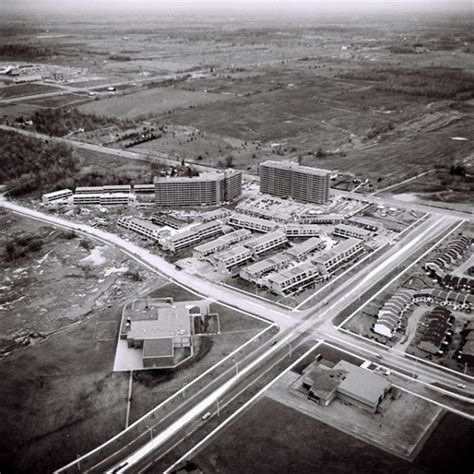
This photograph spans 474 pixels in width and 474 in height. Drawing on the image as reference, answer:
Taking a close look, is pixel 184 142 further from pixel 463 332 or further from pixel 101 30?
pixel 101 30

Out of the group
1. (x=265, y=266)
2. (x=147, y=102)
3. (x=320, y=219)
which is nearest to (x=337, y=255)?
(x=265, y=266)

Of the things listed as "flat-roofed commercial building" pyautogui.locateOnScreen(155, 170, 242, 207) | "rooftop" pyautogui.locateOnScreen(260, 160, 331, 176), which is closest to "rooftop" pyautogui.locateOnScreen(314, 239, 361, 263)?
"rooftop" pyautogui.locateOnScreen(260, 160, 331, 176)

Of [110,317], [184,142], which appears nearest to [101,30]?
[184,142]

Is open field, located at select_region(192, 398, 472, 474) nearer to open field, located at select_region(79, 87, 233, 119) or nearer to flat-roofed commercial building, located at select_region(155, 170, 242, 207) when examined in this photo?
flat-roofed commercial building, located at select_region(155, 170, 242, 207)

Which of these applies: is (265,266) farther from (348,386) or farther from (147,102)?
(147,102)

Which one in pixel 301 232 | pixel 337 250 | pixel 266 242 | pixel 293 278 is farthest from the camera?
pixel 301 232
